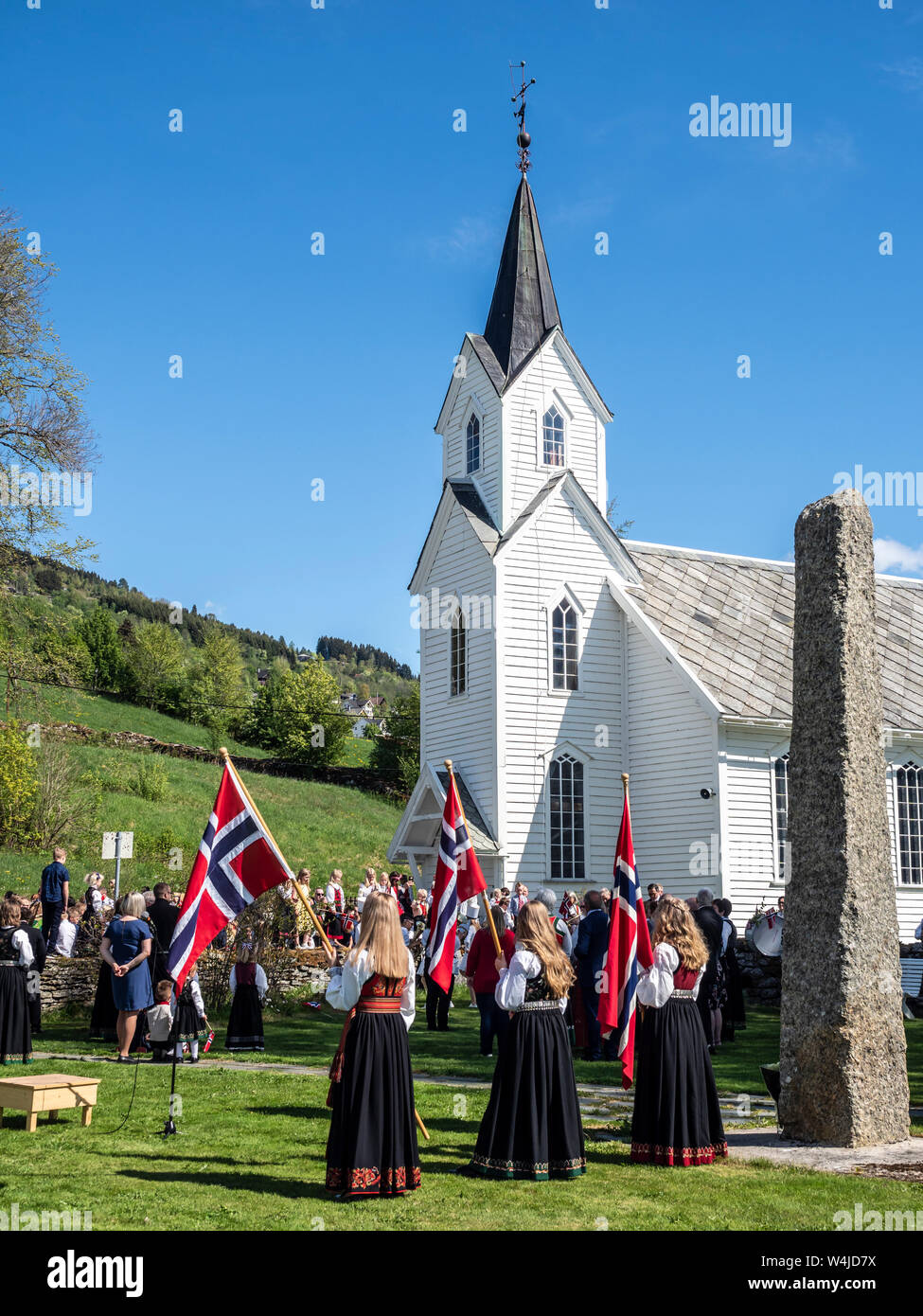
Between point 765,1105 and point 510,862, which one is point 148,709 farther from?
point 765,1105

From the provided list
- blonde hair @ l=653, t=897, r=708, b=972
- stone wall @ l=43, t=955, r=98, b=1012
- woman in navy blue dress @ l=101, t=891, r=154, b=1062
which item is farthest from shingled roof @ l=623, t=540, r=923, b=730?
blonde hair @ l=653, t=897, r=708, b=972

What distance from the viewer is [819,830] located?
10195 millimetres

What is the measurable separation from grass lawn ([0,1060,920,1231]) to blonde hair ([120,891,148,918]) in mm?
3484

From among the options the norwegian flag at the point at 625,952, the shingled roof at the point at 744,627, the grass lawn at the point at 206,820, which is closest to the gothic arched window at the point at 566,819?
the shingled roof at the point at 744,627

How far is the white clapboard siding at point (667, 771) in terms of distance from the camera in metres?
24.6

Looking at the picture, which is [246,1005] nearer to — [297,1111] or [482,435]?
[297,1111]

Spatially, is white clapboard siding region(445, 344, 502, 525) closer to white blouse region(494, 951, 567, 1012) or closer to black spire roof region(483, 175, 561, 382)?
black spire roof region(483, 175, 561, 382)

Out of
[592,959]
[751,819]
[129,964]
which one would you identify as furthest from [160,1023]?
[751,819]

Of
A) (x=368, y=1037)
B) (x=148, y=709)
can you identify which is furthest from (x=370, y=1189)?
(x=148, y=709)

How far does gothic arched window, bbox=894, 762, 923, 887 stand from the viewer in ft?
88.8

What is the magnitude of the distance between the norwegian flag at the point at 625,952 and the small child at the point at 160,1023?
607 centimetres

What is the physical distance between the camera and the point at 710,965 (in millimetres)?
15430

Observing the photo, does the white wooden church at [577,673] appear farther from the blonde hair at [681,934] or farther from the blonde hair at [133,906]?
the blonde hair at [681,934]
